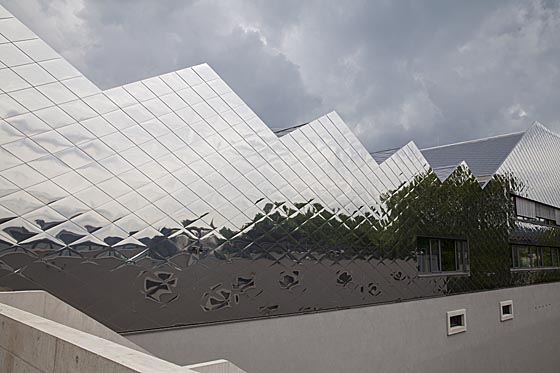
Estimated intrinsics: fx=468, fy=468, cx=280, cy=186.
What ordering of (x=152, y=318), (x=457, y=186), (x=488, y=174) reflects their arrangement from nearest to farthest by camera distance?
(x=152, y=318), (x=457, y=186), (x=488, y=174)

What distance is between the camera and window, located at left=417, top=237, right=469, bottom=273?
1190 cm

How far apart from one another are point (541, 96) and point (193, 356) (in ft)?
70.6

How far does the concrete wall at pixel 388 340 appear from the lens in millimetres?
7094

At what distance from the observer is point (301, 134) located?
29.1 feet

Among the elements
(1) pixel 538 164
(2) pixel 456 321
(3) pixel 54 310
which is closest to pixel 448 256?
(2) pixel 456 321

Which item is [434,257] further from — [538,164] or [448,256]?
[538,164]

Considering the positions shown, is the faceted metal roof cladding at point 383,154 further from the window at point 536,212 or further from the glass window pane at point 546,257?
the glass window pane at point 546,257

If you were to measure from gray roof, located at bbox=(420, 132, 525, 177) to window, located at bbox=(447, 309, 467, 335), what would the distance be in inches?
201

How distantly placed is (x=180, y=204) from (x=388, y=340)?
6040mm

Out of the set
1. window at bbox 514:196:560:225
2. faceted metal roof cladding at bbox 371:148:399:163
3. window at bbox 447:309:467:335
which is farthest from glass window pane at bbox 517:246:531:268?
faceted metal roof cladding at bbox 371:148:399:163

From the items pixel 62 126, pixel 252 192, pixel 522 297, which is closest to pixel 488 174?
pixel 522 297

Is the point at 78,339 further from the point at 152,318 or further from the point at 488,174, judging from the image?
the point at 488,174

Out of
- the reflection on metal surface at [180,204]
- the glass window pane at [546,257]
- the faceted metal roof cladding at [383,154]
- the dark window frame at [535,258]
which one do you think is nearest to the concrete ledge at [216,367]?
the reflection on metal surface at [180,204]

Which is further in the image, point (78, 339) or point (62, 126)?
point (62, 126)
